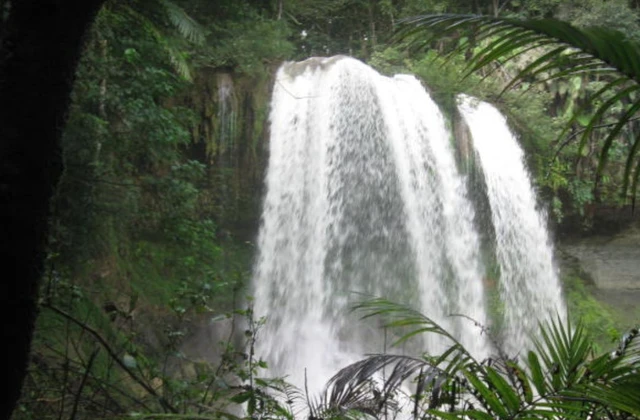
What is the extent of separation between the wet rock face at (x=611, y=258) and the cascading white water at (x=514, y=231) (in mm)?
1478

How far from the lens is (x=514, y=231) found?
39.5 ft

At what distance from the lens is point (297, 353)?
10.2 m

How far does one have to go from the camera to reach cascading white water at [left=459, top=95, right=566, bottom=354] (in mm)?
11969

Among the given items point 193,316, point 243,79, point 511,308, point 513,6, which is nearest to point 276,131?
point 243,79

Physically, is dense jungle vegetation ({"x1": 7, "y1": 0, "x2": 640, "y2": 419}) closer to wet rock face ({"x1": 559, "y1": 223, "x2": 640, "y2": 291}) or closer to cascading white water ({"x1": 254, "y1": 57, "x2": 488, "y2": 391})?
wet rock face ({"x1": 559, "y1": 223, "x2": 640, "y2": 291})

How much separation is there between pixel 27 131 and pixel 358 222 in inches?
385

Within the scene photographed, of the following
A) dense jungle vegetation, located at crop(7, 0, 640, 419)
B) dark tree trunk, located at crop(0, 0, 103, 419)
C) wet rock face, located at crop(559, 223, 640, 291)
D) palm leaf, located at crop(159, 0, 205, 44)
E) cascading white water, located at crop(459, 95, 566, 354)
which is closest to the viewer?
dark tree trunk, located at crop(0, 0, 103, 419)

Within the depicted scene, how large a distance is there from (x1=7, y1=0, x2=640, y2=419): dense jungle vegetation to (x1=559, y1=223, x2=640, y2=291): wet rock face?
426mm

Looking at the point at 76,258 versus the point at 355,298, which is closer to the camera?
the point at 76,258

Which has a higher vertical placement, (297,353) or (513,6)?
(513,6)

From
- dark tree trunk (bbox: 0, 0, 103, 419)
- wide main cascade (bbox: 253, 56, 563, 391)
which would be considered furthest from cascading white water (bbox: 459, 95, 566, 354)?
dark tree trunk (bbox: 0, 0, 103, 419)

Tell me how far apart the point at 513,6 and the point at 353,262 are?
9.43 metres

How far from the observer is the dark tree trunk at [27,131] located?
4.93ft

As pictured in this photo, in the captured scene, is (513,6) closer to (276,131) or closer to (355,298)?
(276,131)
